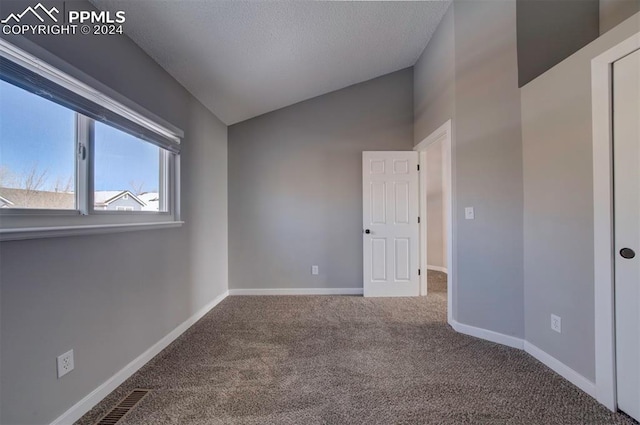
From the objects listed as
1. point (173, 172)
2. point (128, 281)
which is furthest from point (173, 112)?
point (128, 281)

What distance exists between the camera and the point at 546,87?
1922 millimetres

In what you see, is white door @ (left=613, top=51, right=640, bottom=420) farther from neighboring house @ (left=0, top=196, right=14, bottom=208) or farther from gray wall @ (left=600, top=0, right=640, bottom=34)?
neighboring house @ (left=0, top=196, right=14, bottom=208)

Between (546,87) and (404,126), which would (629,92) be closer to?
(546,87)

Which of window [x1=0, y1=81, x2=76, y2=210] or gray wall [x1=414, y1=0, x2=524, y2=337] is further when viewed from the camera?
gray wall [x1=414, y1=0, x2=524, y2=337]

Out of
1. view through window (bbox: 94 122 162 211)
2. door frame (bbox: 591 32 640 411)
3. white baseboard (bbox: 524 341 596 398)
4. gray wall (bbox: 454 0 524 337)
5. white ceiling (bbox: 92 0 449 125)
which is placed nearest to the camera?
door frame (bbox: 591 32 640 411)

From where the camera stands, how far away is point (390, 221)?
358 cm

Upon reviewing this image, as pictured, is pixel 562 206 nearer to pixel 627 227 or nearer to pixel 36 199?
pixel 627 227

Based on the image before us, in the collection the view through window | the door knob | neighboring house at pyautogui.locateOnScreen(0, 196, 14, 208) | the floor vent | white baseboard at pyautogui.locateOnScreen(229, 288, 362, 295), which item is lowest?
the floor vent

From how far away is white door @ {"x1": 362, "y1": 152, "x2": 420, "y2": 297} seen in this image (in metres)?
3.57

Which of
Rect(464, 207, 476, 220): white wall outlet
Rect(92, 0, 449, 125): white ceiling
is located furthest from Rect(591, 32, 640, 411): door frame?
Rect(92, 0, 449, 125): white ceiling

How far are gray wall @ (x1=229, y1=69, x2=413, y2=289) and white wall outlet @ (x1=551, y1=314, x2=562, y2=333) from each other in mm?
2112

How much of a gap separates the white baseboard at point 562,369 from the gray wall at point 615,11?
2.61m

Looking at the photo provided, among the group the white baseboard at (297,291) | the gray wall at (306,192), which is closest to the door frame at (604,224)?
the gray wall at (306,192)

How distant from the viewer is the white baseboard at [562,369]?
164 cm
